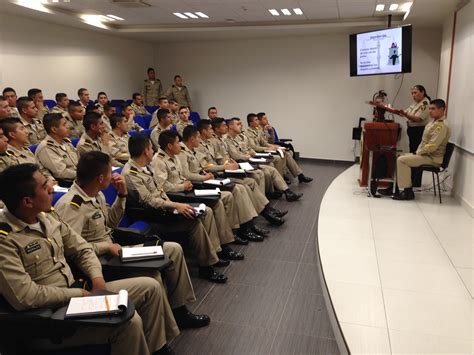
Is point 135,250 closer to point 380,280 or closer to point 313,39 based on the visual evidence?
point 380,280

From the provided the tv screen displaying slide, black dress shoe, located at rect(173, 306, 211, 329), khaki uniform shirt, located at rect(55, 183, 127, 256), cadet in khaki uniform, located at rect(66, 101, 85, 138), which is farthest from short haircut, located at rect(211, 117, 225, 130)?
black dress shoe, located at rect(173, 306, 211, 329)

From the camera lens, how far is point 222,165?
451 centimetres

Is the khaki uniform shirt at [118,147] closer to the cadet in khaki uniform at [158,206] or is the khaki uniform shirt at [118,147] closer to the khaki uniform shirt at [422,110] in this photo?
the cadet in khaki uniform at [158,206]

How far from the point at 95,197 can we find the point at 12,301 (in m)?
0.83

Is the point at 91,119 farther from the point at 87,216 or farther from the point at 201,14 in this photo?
the point at 201,14

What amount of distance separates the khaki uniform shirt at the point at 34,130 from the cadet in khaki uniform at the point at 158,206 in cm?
274

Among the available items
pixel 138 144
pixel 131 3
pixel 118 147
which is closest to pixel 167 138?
pixel 138 144

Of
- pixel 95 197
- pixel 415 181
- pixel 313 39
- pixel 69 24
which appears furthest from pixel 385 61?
pixel 69 24

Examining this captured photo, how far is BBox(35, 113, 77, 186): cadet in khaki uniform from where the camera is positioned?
361 cm

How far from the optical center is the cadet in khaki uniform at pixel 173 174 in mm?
3277

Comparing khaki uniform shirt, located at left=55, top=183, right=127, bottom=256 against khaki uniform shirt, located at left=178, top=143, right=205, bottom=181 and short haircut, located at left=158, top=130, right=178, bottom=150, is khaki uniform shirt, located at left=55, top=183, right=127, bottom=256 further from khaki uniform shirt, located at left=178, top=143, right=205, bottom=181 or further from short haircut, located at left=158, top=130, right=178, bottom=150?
khaki uniform shirt, located at left=178, top=143, right=205, bottom=181

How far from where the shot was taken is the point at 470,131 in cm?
441

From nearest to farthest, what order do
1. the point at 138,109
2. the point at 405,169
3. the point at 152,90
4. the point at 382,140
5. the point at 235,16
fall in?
the point at 405,169
the point at 382,140
the point at 235,16
the point at 138,109
the point at 152,90

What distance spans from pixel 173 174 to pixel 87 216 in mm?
1291
